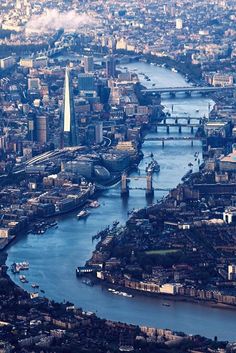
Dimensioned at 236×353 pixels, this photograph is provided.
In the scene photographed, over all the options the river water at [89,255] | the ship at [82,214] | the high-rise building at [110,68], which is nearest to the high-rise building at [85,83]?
the high-rise building at [110,68]

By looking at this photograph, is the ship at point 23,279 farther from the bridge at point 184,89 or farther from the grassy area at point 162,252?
the bridge at point 184,89

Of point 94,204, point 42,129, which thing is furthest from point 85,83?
point 94,204

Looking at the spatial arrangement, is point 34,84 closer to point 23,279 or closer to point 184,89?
point 184,89

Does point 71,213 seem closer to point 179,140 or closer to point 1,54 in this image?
point 179,140

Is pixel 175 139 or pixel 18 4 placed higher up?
pixel 18 4

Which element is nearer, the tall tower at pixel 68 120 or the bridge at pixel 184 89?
the tall tower at pixel 68 120

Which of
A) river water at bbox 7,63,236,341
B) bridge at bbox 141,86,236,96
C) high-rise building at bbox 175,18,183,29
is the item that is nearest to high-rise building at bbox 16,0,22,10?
high-rise building at bbox 175,18,183,29
